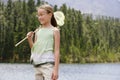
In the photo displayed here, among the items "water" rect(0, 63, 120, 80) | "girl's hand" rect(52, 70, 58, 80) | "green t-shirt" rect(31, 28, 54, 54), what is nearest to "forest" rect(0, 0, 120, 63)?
"water" rect(0, 63, 120, 80)

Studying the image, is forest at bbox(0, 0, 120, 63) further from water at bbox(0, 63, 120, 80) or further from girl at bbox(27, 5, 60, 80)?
girl at bbox(27, 5, 60, 80)

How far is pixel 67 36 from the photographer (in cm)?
8425

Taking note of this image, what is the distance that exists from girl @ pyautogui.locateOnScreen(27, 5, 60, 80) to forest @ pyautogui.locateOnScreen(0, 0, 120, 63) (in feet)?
219

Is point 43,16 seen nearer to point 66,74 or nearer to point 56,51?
point 56,51

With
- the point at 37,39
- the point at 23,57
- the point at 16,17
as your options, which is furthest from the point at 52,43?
the point at 16,17

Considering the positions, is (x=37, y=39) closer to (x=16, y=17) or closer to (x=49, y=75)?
(x=49, y=75)

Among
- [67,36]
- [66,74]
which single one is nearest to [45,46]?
[66,74]

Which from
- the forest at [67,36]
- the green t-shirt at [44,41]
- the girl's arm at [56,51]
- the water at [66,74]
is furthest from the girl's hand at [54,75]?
the forest at [67,36]

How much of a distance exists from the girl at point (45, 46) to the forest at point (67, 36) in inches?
2628

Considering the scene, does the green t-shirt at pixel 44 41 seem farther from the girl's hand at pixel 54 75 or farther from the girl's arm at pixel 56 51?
the girl's hand at pixel 54 75

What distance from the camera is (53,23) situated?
5004mm

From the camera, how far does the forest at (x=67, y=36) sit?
7612cm

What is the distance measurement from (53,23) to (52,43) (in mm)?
228

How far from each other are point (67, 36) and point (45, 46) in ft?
261
